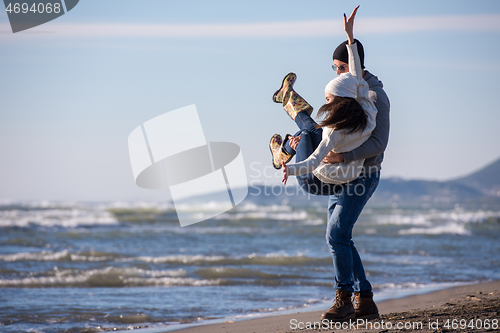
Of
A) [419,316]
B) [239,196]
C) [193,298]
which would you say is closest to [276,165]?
[419,316]

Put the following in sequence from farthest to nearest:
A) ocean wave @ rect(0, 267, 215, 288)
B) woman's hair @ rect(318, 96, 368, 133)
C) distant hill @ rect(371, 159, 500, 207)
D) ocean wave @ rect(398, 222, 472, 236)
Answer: distant hill @ rect(371, 159, 500, 207), ocean wave @ rect(398, 222, 472, 236), ocean wave @ rect(0, 267, 215, 288), woman's hair @ rect(318, 96, 368, 133)

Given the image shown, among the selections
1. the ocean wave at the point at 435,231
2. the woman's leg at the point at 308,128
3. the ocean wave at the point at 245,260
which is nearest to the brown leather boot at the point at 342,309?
the woman's leg at the point at 308,128

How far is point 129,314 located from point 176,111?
10.1ft

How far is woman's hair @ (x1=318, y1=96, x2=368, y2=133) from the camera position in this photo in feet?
7.97

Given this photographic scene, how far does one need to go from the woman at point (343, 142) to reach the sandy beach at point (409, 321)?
261mm

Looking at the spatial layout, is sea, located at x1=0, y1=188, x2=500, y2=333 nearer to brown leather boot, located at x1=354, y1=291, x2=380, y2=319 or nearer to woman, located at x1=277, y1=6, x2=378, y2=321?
brown leather boot, located at x1=354, y1=291, x2=380, y2=319

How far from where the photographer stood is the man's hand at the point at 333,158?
8.36 feet

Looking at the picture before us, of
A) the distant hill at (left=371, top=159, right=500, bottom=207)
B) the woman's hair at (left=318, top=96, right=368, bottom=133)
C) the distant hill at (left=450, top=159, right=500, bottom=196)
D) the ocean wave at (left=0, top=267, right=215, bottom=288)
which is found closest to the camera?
the woman's hair at (left=318, top=96, right=368, bottom=133)

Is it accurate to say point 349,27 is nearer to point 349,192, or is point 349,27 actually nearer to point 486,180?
point 349,192

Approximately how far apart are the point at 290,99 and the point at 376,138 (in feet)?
2.12

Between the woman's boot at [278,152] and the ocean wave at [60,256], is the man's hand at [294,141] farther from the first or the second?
the ocean wave at [60,256]

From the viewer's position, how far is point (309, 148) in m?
2.66

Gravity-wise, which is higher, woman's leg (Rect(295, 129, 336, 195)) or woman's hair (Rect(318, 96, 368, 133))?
woman's hair (Rect(318, 96, 368, 133))

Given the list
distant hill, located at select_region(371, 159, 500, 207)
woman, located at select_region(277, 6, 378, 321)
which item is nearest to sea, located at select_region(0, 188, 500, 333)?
woman, located at select_region(277, 6, 378, 321)
